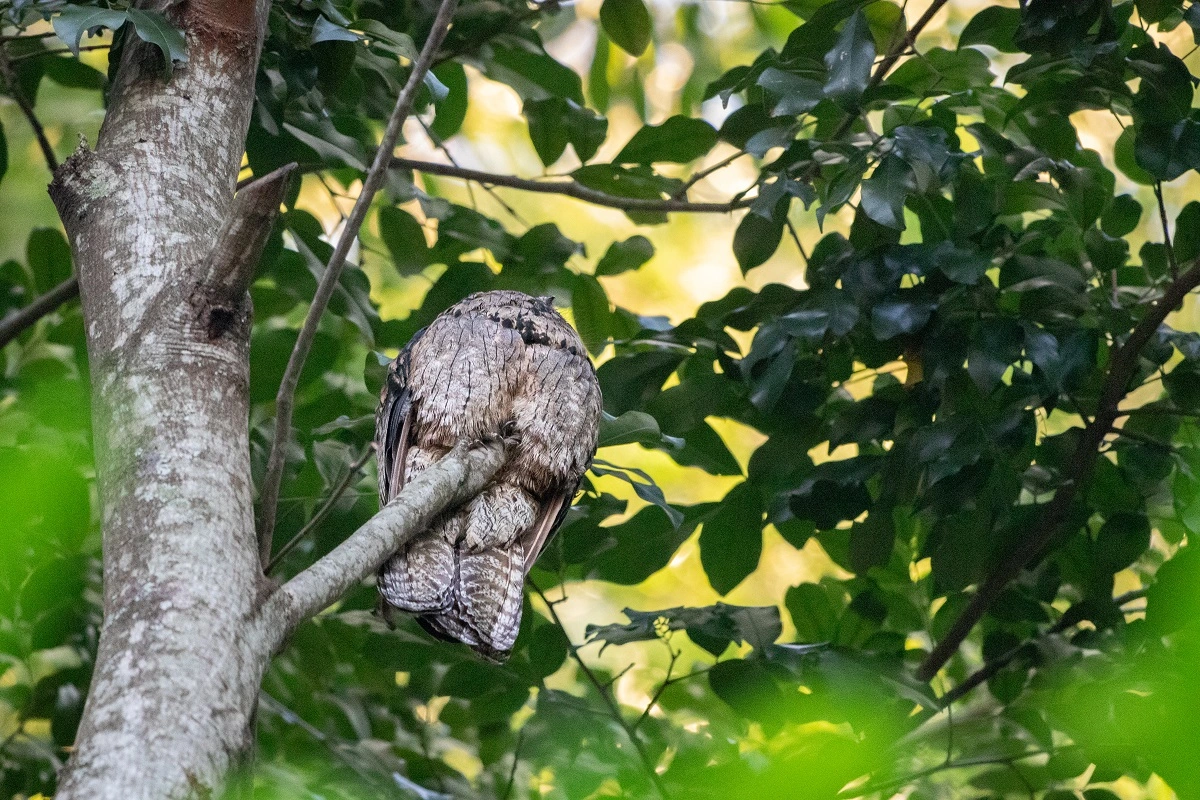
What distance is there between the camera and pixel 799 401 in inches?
112

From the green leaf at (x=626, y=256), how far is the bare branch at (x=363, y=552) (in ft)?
4.13

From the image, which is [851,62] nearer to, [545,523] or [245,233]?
[545,523]

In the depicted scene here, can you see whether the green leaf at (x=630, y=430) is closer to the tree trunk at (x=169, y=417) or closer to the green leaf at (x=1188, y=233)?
the tree trunk at (x=169, y=417)

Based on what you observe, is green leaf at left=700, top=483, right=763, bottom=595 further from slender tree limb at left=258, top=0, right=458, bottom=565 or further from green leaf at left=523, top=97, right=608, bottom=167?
slender tree limb at left=258, top=0, right=458, bottom=565

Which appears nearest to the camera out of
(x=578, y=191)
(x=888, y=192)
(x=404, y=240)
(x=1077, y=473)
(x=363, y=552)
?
(x=363, y=552)

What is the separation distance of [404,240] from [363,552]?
6.03 feet

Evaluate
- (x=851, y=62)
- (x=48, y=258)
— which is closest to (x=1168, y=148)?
(x=851, y=62)

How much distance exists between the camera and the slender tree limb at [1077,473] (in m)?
2.41

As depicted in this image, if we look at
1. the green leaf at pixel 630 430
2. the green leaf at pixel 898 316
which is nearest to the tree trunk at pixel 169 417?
the green leaf at pixel 630 430

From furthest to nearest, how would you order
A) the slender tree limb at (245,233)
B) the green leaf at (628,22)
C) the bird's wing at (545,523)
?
1. the green leaf at (628,22)
2. the bird's wing at (545,523)
3. the slender tree limb at (245,233)

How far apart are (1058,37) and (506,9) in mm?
1409

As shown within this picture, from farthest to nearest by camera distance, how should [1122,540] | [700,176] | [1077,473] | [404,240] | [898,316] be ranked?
[404,240]
[700,176]
[1122,540]
[1077,473]
[898,316]

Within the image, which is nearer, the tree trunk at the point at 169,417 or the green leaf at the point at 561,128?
the tree trunk at the point at 169,417

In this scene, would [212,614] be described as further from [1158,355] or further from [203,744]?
[1158,355]
